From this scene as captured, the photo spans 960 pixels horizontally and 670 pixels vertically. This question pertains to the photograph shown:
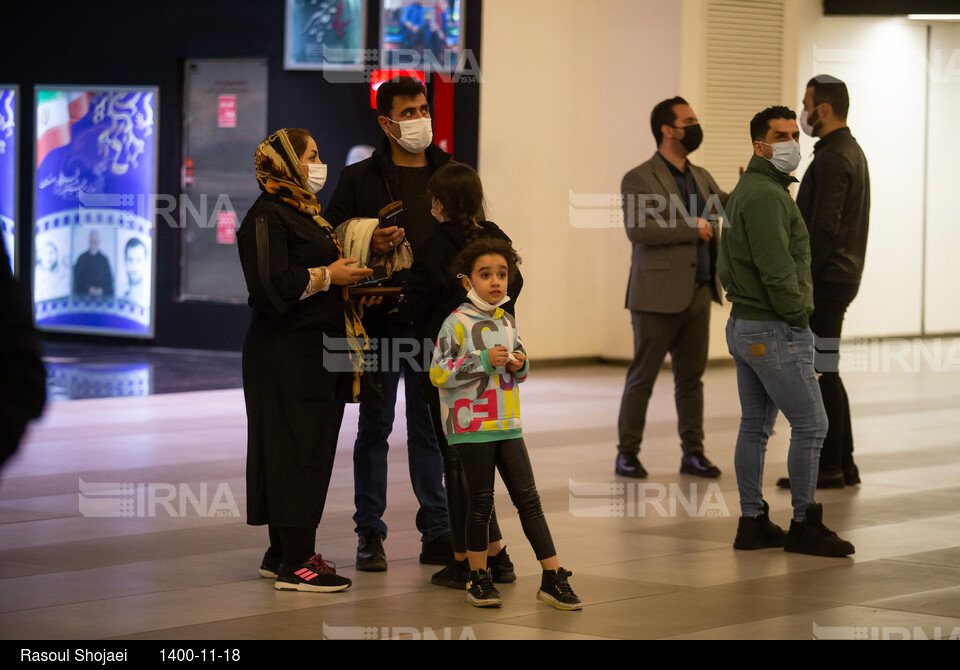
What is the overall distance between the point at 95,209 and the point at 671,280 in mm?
8967

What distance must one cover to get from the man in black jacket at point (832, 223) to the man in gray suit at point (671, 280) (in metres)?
0.73

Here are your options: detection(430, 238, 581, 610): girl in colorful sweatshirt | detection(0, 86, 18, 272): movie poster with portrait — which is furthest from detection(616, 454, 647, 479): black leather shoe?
detection(0, 86, 18, 272): movie poster with portrait

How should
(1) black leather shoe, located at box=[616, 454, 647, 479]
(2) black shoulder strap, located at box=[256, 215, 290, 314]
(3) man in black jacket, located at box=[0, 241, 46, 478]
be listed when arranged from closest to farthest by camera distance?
(3) man in black jacket, located at box=[0, 241, 46, 478]
(2) black shoulder strap, located at box=[256, 215, 290, 314]
(1) black leather shoe, located at box=[616, 454, 647, 479]

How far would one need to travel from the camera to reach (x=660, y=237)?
8102 mm

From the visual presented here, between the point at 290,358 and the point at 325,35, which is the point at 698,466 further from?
the point at 325,35

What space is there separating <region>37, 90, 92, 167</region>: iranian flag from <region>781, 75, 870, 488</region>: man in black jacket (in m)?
9.89

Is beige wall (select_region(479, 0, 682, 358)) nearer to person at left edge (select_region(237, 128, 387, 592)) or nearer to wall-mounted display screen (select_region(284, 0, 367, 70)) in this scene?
wall-mounted display screen (select_region(284, 0, 367, 70))

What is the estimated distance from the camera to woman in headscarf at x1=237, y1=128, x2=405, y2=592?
16.8 feet

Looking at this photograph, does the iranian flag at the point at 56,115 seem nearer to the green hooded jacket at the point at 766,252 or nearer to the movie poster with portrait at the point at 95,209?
the movie poster with portrait at the point at 95,209

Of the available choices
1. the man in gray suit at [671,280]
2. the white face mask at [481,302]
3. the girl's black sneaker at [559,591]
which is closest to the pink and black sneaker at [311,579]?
the girl's black sneaker at [559,591]

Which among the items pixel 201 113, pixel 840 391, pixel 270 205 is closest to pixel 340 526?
pixel 270 205

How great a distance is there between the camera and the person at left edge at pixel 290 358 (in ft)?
16.8

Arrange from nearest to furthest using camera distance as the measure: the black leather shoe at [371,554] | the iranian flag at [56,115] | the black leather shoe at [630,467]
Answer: the black leather shoe at [371,554] < the black leather shoe at [630,467] < the iranian flag at [56,115]

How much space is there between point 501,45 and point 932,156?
6.69m
